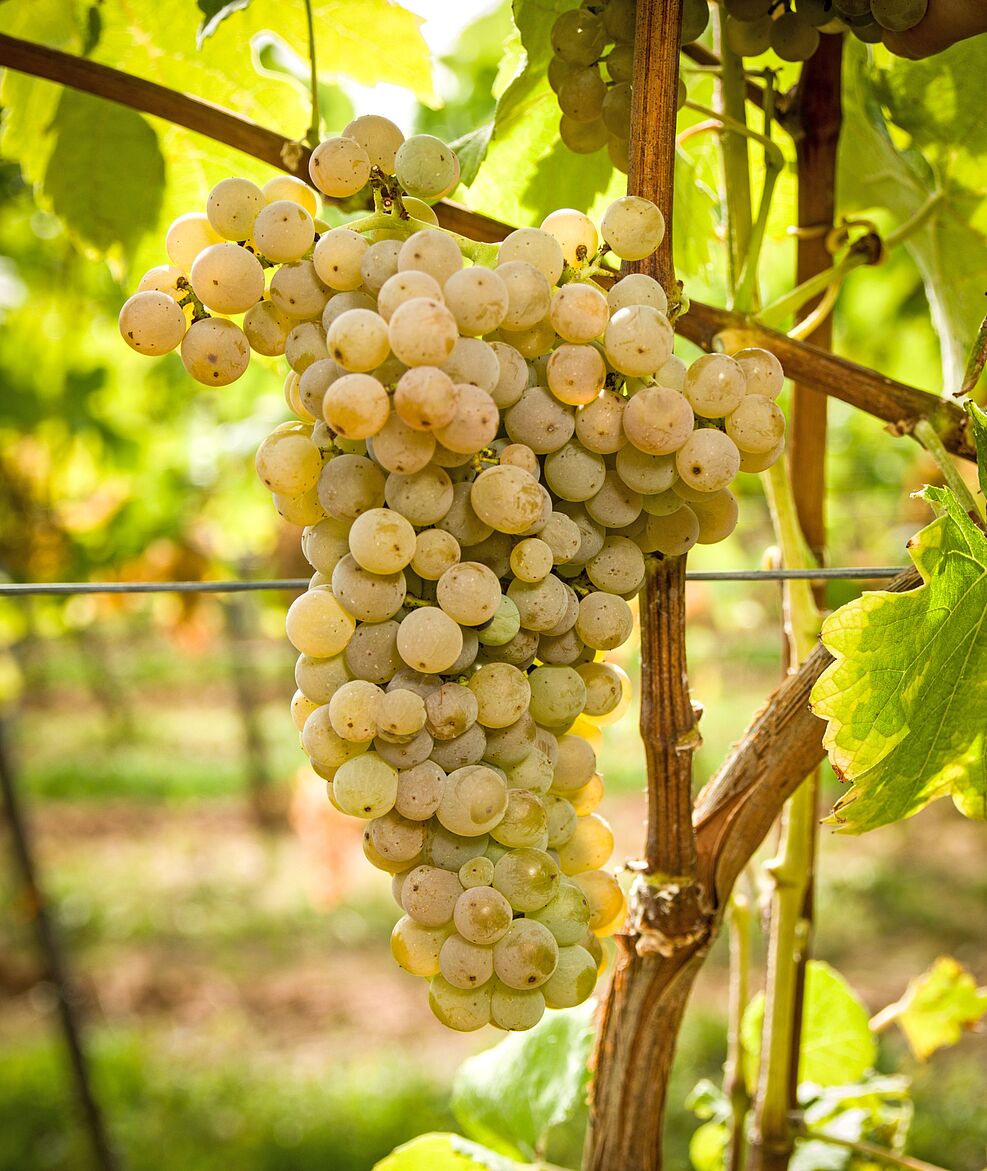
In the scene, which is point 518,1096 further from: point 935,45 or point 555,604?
point 935,45

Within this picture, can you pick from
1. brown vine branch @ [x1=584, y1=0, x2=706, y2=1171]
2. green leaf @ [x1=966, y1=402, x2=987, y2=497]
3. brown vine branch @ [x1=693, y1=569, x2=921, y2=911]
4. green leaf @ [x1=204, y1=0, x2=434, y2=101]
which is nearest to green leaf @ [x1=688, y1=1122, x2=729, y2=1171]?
brown vine branch @ [x1=584, y1=0, x2=706, y2=1171]

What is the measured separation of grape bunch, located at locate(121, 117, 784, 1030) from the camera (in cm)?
40

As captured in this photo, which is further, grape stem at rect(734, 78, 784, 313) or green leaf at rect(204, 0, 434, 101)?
green leaf at rect(204, 0, 434, 101)

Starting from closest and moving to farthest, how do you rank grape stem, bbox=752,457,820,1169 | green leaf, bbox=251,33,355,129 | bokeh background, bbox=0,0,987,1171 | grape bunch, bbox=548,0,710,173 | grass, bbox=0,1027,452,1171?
grape bunch, bbox=548,0,710,173 → grape stem, bbox=752,457,820,1169 → green leaf, bbox=251,33,355,129 → bokeh background, bbox=0,0,987,1171 → grass, bbox=0,1027,452,1171

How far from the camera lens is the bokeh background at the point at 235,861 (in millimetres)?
2299

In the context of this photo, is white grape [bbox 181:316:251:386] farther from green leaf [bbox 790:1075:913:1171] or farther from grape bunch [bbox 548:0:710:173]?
green leaf [bbox 790:1075:913:1171]

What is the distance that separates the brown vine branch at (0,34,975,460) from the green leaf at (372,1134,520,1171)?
1.64 ft

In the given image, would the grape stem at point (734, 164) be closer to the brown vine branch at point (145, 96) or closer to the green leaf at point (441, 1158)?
the brown vine branch at point (145, 96)

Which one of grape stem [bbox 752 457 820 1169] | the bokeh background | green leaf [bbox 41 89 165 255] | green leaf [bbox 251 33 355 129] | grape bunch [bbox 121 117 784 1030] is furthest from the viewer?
the bokeh background

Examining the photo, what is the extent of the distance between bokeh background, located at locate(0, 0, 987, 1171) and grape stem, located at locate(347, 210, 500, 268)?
0.37 meters

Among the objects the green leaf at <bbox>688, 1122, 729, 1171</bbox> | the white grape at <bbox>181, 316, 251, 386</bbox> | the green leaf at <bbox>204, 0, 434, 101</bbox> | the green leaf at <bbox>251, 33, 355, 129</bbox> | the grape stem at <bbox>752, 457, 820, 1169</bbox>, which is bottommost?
the green leaf at <bbox>688, 1122, 729, 1171</bbox>

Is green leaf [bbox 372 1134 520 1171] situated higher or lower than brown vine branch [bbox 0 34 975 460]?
lower

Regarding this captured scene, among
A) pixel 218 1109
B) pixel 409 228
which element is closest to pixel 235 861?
pixel 218 1109

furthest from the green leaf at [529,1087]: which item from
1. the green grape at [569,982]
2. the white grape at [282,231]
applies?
the white grape at [282,231]
